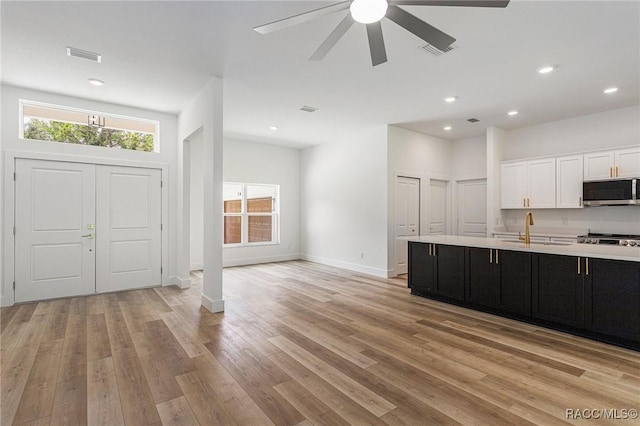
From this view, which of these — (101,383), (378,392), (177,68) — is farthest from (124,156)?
(378,392)

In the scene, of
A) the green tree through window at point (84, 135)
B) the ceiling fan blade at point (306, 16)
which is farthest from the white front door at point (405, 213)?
the green tree through window at point (84, 135)

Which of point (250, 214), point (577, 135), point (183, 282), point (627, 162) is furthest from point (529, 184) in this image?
point (183, 282)

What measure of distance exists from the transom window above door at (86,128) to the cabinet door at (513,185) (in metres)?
6.75

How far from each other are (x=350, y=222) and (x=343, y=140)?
76.7 inches

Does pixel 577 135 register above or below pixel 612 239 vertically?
above

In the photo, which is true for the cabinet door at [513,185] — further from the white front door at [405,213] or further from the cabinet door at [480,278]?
the cabinet door at [480,278]

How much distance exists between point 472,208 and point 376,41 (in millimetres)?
6001

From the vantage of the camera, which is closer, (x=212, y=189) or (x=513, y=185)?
(x=212, y=189)

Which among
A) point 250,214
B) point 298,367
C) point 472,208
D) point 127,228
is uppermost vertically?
point 472,208

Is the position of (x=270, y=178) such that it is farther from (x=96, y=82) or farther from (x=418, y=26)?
(x=418, y=26)

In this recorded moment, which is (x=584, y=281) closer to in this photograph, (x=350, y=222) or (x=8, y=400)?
(x=350, y=222)

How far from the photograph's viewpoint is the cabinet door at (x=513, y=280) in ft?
12.2

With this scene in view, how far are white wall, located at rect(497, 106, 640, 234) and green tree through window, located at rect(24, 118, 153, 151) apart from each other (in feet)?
23.5

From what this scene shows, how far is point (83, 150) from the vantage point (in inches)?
197
